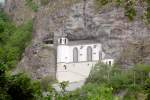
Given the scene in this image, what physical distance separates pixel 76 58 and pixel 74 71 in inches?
48.4

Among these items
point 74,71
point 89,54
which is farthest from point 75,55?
point 74,71

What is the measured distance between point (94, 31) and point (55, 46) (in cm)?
383

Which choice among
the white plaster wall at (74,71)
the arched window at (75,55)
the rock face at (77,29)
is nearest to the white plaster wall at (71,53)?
the arched window at (75,55)

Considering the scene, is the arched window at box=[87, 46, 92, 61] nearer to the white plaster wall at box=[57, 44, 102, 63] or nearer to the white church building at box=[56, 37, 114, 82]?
the white church building at box=[56, 37, 114, 82]

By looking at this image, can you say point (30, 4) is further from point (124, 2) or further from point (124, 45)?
point (124, 45)

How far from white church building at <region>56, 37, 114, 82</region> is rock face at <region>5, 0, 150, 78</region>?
0.54m

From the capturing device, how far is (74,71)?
45469 mm

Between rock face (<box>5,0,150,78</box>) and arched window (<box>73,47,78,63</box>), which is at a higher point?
rock face (<box>5,0,150,78</box>)

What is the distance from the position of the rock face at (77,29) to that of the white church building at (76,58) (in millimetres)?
535

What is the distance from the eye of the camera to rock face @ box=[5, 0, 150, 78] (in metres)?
43.4

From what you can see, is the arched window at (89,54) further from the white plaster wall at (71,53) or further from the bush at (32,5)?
the bush at (32,5)

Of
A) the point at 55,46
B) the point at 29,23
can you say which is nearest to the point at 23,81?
the point at 55,46

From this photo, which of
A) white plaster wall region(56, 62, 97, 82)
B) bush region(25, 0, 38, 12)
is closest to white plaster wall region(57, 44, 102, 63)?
white plaster wall region(56, 62, 97, 82)

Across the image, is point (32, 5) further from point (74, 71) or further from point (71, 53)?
point (71, 53)
